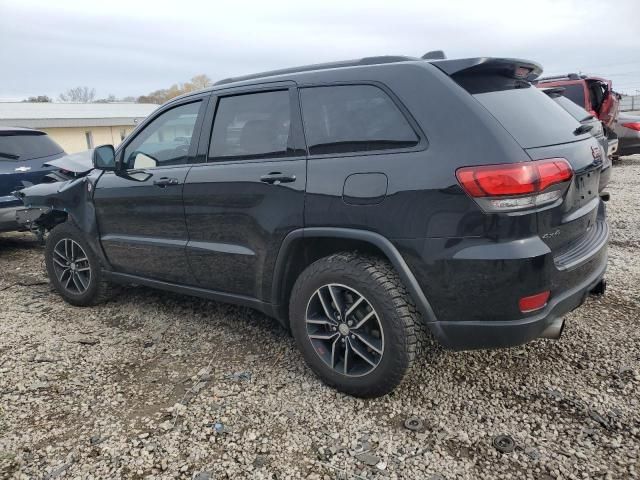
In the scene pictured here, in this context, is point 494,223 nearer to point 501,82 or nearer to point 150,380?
point 501,82

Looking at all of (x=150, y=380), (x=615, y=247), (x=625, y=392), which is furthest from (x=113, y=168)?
(x=615, y=247)

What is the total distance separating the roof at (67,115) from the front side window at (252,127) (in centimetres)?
1913

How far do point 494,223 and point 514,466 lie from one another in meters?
1.11

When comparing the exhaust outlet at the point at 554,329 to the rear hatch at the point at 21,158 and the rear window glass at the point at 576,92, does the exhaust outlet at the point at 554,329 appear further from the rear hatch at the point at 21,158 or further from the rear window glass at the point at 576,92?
the rear window glass at the point at 576,92

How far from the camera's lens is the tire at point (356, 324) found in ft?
8.48

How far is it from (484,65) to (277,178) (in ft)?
4.19

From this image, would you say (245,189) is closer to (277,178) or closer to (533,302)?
(277,178)

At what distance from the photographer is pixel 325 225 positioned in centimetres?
273

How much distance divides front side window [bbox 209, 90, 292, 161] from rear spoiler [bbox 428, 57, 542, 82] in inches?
37.4

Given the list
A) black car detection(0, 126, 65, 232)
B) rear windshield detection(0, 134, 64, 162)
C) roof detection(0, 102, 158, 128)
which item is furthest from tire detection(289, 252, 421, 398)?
roof detection(0, 102, 158, 128)

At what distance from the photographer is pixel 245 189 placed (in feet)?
10.0

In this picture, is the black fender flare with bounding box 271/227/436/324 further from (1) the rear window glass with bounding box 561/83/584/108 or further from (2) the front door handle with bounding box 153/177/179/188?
(1) the rear window glass with bounding box 561/83/584/108

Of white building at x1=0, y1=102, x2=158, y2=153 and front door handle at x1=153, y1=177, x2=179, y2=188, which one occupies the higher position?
white building at x1=0, y1=102, x2=158, y2=153

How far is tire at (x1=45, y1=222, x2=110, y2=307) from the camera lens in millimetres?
4305
